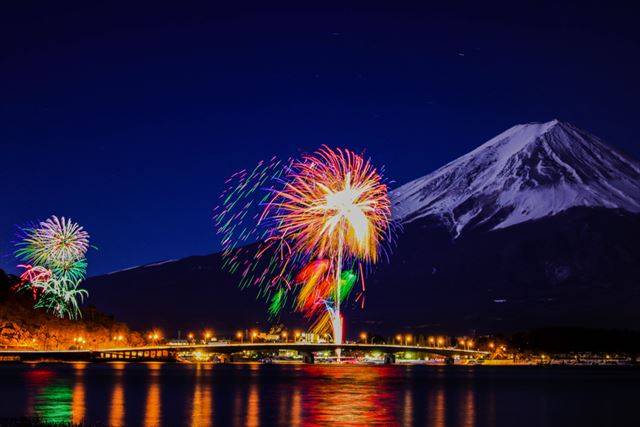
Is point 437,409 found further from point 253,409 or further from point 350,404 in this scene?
point 253,409

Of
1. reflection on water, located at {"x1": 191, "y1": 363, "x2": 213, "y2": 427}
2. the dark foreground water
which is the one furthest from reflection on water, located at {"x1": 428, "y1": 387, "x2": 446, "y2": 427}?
reflection on water, located at {"x1": 191, "y1": 363, "x2": 213, "y2": 427}

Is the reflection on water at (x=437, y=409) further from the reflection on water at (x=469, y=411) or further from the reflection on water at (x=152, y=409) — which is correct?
the reflection on water at (x=152, y=409)

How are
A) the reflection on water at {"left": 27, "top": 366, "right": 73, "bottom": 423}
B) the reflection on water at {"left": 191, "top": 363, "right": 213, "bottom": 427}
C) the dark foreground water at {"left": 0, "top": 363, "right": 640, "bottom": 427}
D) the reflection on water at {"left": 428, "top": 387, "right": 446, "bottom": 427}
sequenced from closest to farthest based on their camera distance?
the reflection on water at {"left": 27, "top": 366, "right": 73, "bottom": 423} < the reflection on water at {"left": 191, "top": 363, "right": 213, "bottom": 427} < the dark foreground water at {"left": 0, "top": 363, "right": 640, "bottom": 427} < the reflection on water at {"left": 428, "top": 387, "right": 446, "bottom": 427}

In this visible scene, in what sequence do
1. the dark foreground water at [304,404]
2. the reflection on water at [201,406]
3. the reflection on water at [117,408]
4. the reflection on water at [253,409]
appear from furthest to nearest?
the dark foreground water at [304,404]
the reflection on water at [253,409]
the reflection on water at [201,406]
the reflection on water at [117,408]

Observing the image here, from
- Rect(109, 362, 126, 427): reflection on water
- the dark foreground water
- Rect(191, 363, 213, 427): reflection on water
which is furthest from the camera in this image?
the dark foreground water

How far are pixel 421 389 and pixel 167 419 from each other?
1836 inches

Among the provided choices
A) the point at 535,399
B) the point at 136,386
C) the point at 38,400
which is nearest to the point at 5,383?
the point at 136,386

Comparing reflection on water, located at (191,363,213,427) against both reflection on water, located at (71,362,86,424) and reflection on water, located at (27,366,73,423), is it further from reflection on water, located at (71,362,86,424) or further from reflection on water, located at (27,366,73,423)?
reflection on water, located at (27,366,73,423)

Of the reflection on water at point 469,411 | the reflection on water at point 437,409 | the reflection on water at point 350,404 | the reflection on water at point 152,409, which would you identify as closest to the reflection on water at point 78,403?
the reflection on water at point 152,409

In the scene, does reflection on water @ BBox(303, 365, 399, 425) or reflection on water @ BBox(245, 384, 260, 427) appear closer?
reflection on water @ BBox(245, 384, 260, 427)

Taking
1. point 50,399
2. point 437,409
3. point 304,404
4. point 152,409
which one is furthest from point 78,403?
point 437,409

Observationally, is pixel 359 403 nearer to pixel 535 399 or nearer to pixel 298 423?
pixel 298 423

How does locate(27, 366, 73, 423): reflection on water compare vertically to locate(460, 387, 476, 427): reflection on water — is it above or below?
above

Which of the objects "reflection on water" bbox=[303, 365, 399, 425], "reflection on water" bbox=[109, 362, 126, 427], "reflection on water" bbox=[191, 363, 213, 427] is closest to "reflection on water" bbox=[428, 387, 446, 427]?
"reflection on water" bbox=[303, 365, 399, 425]
